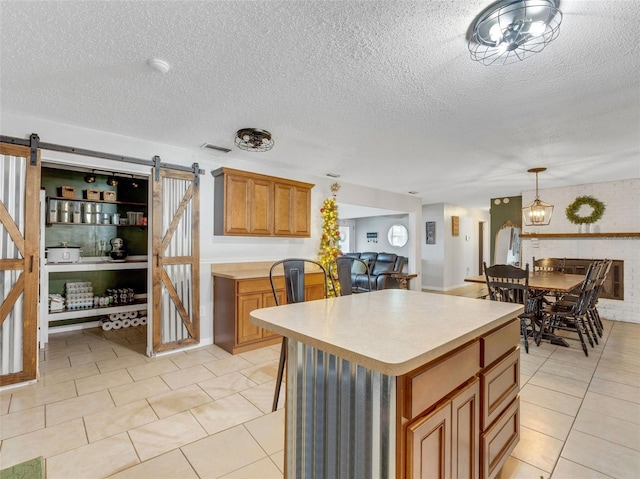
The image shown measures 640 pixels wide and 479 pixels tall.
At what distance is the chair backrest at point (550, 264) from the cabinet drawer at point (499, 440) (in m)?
5.01

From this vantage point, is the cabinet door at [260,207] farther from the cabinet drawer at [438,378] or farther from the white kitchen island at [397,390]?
the cabinet drawer at [438,378]

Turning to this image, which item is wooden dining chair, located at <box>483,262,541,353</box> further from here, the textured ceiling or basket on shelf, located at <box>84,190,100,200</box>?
basket on shelf, located at <box>84,190,100,200</box>

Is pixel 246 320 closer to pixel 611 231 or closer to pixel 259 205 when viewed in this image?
pixel 259 205

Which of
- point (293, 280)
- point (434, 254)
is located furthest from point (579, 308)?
point (434, 254)

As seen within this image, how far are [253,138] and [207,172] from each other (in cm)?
111

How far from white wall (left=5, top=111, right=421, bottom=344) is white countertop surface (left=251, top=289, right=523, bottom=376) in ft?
8.86

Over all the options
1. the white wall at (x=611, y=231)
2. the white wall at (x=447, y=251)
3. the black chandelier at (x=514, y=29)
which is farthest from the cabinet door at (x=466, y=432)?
the white wall at (x=447, y=251)

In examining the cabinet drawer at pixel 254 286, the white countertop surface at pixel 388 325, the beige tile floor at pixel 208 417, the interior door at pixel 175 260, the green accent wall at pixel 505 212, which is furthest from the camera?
the green accent wall at pixel 505 212

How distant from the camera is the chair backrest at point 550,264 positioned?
5.85 m

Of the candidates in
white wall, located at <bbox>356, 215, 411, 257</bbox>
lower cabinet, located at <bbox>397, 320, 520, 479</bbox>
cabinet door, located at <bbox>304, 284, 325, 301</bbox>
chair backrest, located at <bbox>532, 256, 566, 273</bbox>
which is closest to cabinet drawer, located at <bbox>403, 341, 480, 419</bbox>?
lower cabinet, located at <bbox>397, 320, 520, 479</bbox>

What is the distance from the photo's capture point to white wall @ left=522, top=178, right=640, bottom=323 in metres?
5.53

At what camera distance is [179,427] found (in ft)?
7.43

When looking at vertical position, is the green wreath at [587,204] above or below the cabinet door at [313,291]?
above

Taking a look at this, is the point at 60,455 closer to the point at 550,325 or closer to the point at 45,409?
the point at 45,409
